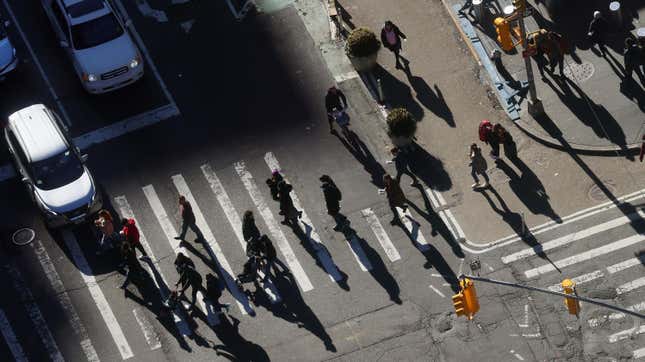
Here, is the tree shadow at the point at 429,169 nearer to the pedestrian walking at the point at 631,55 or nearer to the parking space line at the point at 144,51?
the pedestrian walking at the point at 631,55

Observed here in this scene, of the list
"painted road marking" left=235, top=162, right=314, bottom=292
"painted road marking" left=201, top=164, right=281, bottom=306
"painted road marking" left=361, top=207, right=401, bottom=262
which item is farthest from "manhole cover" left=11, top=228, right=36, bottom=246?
"painted road marking" left=361, top=207, right=401, bottom=262

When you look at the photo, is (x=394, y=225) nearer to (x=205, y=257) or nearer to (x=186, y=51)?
(x=205, y=257)

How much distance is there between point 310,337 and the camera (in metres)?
36.4

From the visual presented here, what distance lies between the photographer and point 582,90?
40.9 meters

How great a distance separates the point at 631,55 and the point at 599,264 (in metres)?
7.19

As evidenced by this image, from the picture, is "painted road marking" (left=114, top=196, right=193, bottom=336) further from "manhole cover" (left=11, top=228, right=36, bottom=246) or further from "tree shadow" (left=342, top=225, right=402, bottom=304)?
"tree shadow" (left=342, top=225, right=402, bottom=304)

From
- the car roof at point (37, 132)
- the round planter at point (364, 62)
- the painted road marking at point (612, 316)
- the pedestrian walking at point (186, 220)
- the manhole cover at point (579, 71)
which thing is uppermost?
the car roof at point (37, 132)

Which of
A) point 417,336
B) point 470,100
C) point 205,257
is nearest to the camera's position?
point 417,336

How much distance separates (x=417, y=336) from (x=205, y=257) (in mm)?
6669

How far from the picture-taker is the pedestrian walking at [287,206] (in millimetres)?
37844

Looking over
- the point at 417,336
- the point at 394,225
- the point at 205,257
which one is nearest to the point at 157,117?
the point at 205,257

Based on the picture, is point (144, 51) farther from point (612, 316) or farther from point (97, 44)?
point (612, 316)

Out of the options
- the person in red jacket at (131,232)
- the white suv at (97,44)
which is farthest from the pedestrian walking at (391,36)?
the person in red jacket at (131,232)

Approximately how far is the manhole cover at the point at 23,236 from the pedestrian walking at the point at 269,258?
23.0 ft
